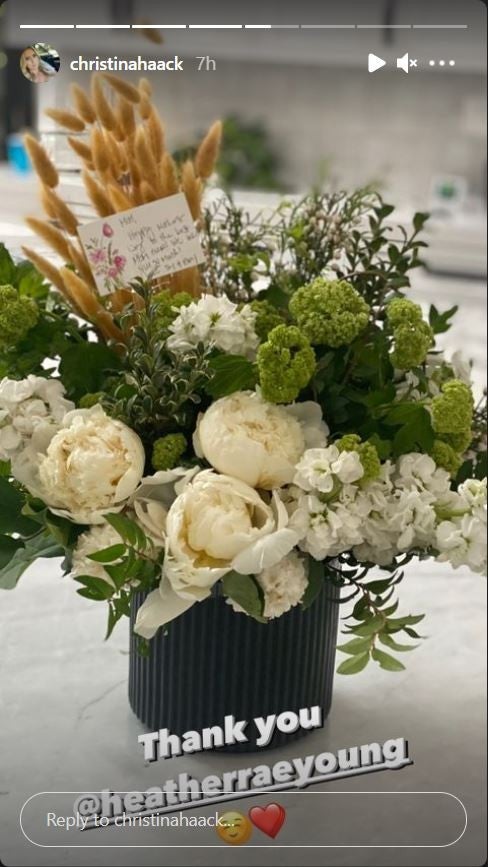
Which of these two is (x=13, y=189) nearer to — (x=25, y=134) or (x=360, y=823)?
(x=25, y=134)

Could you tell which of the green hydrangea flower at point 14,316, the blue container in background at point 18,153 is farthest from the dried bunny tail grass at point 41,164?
the blue container in background at point 18,153

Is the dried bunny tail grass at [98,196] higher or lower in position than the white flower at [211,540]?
higher

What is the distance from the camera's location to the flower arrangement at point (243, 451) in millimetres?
502

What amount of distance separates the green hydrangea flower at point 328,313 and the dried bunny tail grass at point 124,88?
0.22 m

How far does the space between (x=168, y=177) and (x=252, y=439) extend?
0.25 m

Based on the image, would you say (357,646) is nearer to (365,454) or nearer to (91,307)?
(365,454)

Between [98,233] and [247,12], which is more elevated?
[247,12]

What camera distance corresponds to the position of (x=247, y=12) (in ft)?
1.85

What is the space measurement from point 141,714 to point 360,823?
15 centimetres

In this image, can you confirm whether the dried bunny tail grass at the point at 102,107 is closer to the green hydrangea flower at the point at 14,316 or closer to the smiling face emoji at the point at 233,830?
the green hydrangea flower at the point at 14,316

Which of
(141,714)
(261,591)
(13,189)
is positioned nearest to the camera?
(261,591)

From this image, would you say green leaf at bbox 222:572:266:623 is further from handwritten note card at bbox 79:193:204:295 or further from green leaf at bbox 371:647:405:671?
handwritten note card at bbox 79:193:204:295

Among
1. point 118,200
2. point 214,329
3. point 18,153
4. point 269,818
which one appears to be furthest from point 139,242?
point 18,153

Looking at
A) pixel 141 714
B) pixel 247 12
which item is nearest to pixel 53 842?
pixel 141 714
